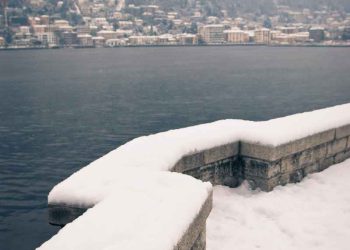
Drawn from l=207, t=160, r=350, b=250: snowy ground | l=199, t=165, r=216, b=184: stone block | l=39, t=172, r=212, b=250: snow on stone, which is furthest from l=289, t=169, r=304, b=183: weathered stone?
l=39, t=172, r=212, b=250: snow on stone

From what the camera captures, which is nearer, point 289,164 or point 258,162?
point 258,162

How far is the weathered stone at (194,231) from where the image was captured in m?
4.14

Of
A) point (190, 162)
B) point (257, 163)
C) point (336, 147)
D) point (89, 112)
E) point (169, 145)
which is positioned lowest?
point (89, 112)

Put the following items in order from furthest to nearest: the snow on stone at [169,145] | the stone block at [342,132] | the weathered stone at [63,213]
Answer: the stone block at [342,132], the snow on stone at [169,145], the weathered stone at [63,213]

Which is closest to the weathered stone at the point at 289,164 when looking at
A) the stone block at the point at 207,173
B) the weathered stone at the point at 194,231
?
the stone block at the point at 207,173

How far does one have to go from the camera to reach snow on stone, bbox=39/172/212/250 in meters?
3.79

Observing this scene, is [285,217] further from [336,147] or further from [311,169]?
[336,147]

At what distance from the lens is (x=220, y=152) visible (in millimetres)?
7523

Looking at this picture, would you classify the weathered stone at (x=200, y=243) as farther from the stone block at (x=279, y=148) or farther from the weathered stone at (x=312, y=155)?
the weathered stone at (x=312, y=155)

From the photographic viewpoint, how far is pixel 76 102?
53031 mm

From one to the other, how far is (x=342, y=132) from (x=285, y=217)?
10.8 feet

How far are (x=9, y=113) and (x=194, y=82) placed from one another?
38965 mm

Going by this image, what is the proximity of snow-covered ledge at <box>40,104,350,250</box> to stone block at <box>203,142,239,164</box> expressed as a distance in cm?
2

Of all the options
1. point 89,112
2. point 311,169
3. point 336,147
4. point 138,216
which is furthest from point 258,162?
point 89,112
